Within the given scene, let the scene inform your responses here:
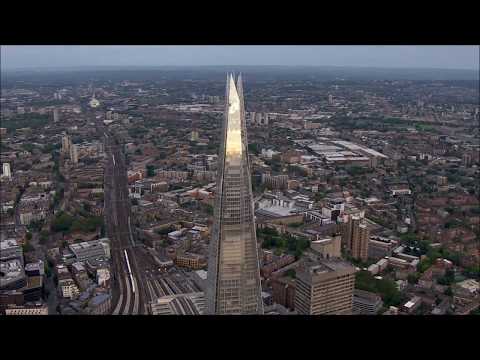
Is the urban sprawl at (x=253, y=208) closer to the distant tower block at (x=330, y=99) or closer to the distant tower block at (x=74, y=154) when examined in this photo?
the distant tower block at (x=74, y=154)

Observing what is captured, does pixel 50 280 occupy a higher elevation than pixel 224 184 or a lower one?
lower

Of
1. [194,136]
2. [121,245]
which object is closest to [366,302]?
[121,245]

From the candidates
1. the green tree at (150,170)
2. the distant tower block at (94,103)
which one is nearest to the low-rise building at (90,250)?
the green tree at (150,170)

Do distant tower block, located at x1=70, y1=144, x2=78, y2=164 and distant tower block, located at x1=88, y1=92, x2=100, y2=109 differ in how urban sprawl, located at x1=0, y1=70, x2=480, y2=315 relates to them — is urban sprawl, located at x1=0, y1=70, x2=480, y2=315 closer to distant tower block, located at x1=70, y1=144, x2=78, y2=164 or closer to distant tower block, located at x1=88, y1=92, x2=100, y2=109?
distant tower block, located at x1=70, y1=144, x2=78, y2=164
